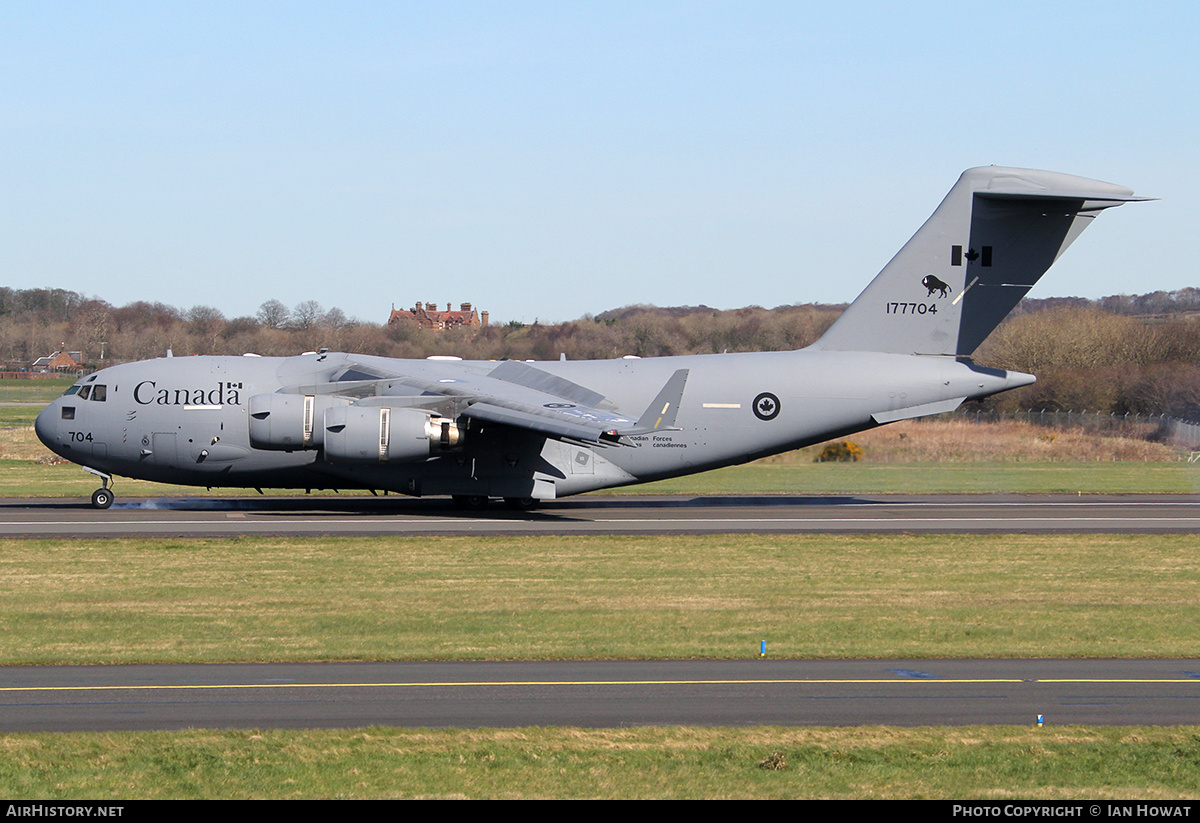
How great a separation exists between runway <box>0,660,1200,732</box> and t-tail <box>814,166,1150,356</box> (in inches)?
640

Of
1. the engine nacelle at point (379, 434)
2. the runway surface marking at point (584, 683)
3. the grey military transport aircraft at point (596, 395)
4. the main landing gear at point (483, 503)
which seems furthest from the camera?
the main landing gear at point (483, 503)

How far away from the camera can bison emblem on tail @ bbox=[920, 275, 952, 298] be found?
28875mm

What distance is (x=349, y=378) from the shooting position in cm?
2748

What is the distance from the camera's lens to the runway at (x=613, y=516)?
25.0m

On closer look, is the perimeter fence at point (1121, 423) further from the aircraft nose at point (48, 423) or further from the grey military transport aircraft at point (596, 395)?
the aircraft nose at point (48, 423)

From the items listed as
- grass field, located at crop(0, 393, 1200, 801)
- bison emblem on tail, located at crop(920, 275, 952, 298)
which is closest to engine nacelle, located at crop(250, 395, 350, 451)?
grass field, located at crop(0, 393, 1200, 801)

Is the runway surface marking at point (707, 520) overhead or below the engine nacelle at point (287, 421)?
below

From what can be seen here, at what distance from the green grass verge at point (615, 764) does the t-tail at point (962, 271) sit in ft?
62.9

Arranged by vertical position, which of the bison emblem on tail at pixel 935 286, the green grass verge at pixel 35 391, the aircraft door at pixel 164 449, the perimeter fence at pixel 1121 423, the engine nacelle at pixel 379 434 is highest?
the bison emblem on tail at pixel 935 286

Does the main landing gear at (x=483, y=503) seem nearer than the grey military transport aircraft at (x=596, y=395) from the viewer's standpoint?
No

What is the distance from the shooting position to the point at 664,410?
24.1 m

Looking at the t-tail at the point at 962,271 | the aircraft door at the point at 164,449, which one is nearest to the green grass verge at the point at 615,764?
the aircraft door at the point at 164,449
